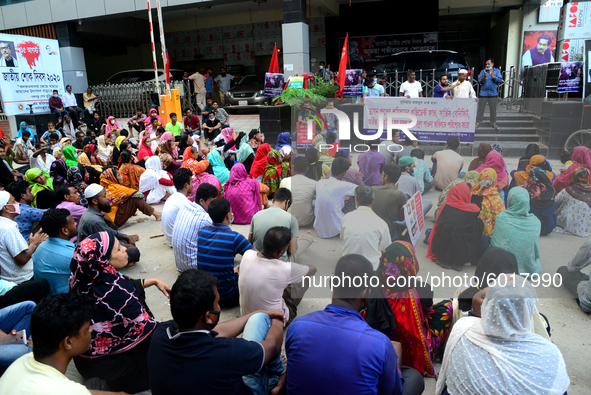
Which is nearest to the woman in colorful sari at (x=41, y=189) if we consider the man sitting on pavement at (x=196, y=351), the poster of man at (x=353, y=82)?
the man sitting on pavement at (x=196, y=351)

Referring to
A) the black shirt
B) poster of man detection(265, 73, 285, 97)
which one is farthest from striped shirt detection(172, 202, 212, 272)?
poster of man detection(265, 73, 285, 97)

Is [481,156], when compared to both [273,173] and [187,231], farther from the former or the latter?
[273,173]

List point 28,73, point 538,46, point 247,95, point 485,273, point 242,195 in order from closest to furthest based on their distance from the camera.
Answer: point 485,273, point 242,195, point 28,73, point 538,46, point 247,95

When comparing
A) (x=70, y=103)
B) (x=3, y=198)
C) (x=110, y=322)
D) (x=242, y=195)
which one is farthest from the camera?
(x=70, y=103)

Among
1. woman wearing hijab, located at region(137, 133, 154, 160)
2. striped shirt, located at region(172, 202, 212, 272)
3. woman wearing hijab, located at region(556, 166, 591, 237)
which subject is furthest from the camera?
woman wearing hijab, located at region(137, 133, 154, 160)

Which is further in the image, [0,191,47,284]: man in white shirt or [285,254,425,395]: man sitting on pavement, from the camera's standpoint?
[0,191,47,284]: man in white shirt

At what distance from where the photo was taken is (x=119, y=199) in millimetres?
5453

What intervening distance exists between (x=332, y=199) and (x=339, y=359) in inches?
58.0

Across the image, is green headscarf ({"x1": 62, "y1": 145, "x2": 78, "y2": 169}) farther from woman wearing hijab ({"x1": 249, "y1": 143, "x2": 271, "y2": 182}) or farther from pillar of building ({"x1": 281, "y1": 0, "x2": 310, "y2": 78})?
pillar of building ({"x1": 281, "y1": 0, "x2": 310, "y2": 78})

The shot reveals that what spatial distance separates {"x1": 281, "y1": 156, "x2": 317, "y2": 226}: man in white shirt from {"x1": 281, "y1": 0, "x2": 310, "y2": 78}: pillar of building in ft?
31.8

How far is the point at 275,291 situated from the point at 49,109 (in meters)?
13.8

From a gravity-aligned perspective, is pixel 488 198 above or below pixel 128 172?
above

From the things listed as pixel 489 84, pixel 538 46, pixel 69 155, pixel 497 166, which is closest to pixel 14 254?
pixel 497 166

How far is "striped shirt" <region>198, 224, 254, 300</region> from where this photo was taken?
3.30 metres
